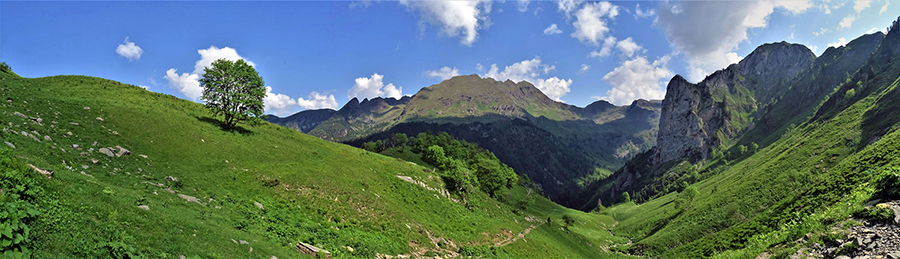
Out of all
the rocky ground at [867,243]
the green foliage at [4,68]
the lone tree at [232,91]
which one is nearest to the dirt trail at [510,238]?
the rocky ground at [867,243]

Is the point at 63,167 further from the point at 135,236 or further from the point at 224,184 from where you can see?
the point at 135,236

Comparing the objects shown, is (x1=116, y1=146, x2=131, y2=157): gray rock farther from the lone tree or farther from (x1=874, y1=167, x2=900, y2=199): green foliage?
(x1=874, y1=167, x2=900, y2=199): green foliage

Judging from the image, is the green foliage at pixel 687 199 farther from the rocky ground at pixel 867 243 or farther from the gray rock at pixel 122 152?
the gray rock at pixel 122 152

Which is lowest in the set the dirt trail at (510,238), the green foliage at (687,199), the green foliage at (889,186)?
the green foliage at (687,199)

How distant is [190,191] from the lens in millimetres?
26812

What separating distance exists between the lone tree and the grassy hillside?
3078mm

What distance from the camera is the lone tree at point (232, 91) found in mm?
47219

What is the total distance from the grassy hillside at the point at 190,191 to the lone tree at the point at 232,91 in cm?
308

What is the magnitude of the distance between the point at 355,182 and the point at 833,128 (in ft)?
585

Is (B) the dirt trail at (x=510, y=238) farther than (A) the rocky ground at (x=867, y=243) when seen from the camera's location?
Yes

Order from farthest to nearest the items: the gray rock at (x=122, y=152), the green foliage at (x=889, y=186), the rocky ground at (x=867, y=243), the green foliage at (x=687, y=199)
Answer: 1. the green foliage at (x=687, y=199)
2. the gray rock at (x=122, y=152)
3. the green foliage at (x=889, y=186)
4. the rocky ground at (x=867, y=243)

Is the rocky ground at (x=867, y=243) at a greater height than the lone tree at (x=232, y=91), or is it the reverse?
the lone tree at (x=232, y=91)

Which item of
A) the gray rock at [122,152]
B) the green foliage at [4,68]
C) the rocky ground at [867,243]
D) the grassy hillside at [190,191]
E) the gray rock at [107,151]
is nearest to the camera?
the rocky ground at [867,243]

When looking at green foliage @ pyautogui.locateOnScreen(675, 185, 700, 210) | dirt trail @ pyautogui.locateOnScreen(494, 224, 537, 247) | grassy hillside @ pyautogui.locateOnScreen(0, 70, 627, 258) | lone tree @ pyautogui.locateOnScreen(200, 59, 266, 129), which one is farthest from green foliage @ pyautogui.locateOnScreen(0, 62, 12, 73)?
green foliage @ pyautogui.locateOnScreen(675, 185, 700, 210)
